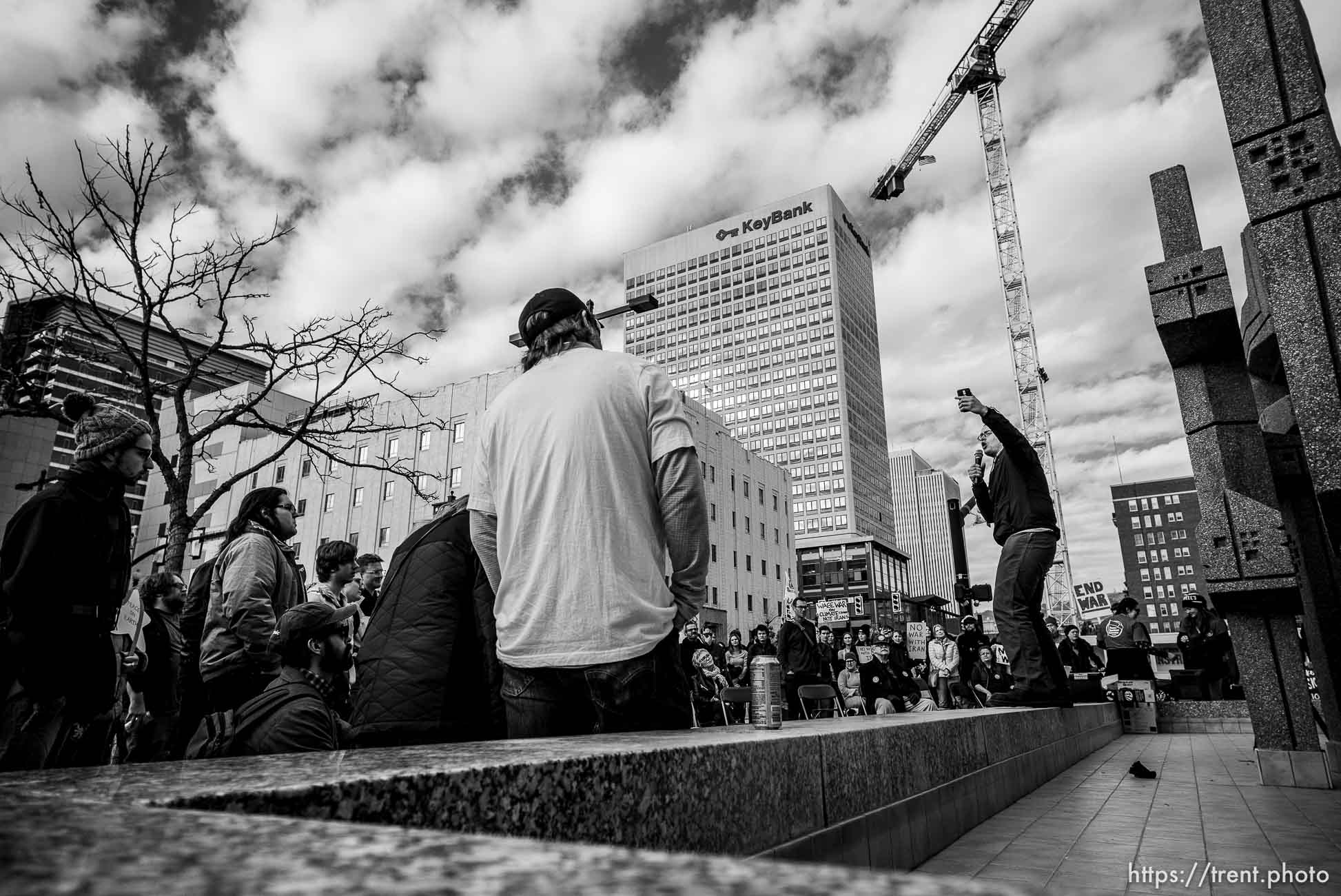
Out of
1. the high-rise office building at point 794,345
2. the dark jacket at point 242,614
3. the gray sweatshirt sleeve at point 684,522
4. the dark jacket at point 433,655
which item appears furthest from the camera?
the high-rise office building at point 794,345

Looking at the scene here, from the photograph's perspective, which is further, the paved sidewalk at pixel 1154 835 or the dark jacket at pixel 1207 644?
the dark jacket at pixel 1207 644

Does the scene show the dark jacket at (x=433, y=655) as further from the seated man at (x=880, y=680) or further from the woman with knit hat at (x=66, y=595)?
the seated man at (x=880, y=680)

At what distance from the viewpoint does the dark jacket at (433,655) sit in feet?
9.67

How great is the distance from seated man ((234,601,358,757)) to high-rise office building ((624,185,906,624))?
114444 mm

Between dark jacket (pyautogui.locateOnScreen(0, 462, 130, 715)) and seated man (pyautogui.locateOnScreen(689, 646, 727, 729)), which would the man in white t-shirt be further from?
seated man (pyautogui.locateOnScreen(689, 646, 727, 729))

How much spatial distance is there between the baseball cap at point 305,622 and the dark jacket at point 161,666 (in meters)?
2.65

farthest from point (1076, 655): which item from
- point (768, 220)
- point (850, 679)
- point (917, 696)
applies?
point (768, 220)

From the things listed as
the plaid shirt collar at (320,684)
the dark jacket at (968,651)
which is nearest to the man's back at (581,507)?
the plaid shirt collar at (320,684)

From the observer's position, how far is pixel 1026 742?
5.22 metres

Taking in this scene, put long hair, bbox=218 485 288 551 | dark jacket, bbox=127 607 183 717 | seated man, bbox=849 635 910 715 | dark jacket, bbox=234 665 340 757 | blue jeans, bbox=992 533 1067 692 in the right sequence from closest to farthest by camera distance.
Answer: dark jacket, bbox=234 665 340 757 < long hair, bbox=218 485 288 551 < dark jacket, bbox=127 607 183 717 < blue jeans, bbox=992 533 1067 692 < seated man, bbox=849 635 910 715

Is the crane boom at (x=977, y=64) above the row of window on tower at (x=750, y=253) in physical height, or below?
below

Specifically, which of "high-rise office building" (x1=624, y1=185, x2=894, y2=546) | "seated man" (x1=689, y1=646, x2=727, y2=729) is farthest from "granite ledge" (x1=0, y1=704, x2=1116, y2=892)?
"high-rise office building" (x1=624, y1=185, x2=894, y2=546)

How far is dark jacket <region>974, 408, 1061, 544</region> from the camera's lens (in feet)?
20.4

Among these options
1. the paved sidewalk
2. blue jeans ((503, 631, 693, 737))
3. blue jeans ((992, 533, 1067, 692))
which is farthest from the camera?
blue jeans ((992, 533, 1067, 692))
